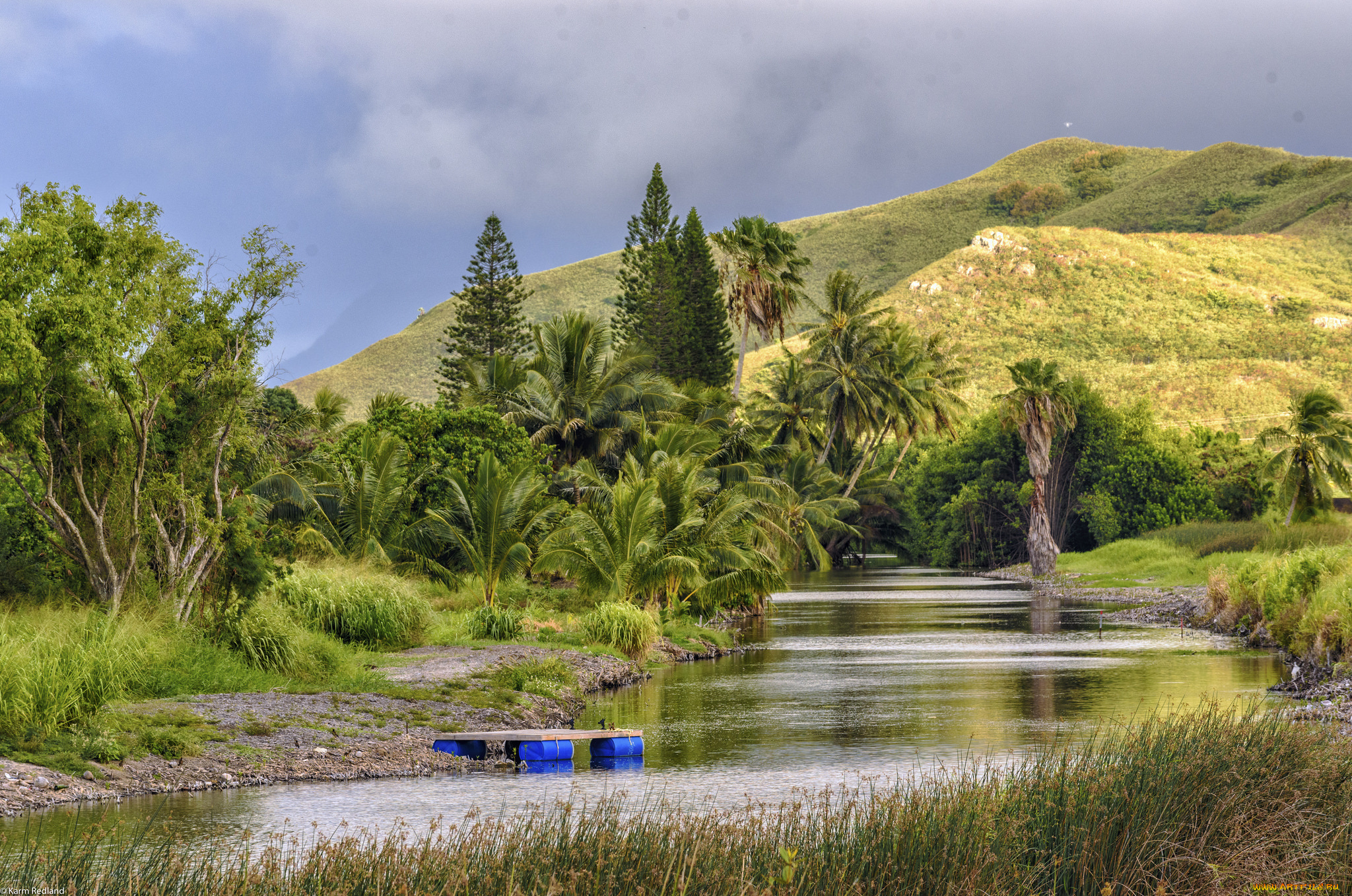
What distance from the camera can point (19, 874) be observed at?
684 centimetres

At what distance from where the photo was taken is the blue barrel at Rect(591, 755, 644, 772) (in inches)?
599

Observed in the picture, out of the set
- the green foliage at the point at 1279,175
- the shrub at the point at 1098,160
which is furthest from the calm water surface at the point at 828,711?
the shrub at the point at 1098,160

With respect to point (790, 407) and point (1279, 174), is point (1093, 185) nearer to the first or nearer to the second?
point (1279, 174)

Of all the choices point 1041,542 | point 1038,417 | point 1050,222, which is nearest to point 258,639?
point 1038,417

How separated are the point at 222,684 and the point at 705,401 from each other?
33.8 metres

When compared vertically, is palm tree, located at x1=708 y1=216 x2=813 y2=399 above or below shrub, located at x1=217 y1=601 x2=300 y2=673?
above

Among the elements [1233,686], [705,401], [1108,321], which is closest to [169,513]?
[1233,686]

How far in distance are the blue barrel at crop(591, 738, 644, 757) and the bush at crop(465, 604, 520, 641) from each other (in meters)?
10.9

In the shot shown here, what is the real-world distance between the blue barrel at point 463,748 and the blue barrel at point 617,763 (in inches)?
55.9

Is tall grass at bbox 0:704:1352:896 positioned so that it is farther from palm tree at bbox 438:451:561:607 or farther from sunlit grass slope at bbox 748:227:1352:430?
sunlit grass slope at bbox 748:227:1352:430

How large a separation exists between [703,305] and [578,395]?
19.0m

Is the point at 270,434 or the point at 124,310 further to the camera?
the point at 270,434

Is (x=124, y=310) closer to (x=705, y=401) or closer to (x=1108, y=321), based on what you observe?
(x=705, y=401)

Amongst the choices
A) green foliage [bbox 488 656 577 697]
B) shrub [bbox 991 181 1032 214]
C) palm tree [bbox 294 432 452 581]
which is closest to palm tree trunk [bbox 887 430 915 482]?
palm tree [bbox 294 432 452 581]
